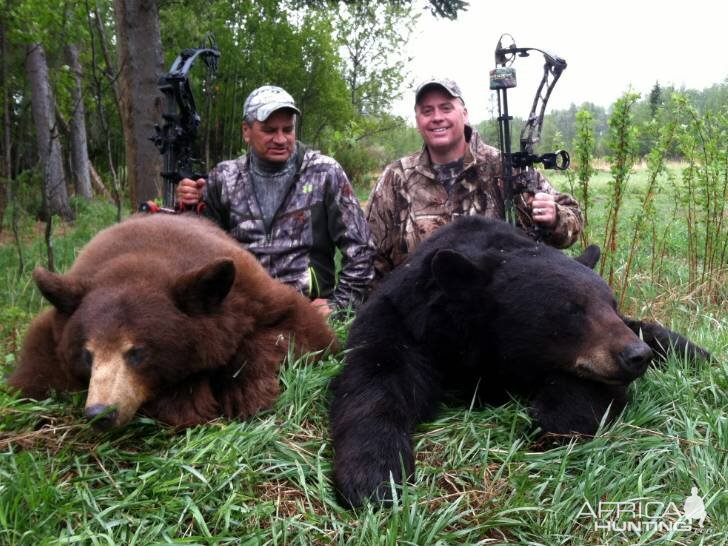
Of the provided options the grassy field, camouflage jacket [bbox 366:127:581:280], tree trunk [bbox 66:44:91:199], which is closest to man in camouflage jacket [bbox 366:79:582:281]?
camouflage jacket [bbox 366:127:581:280]

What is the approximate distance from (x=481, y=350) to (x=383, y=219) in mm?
2273

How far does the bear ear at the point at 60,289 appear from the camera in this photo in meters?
2.23

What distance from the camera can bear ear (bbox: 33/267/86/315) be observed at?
2.23m

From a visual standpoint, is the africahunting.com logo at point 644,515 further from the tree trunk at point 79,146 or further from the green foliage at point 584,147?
the tree trunk at point 79,146

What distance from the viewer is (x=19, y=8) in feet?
18.6

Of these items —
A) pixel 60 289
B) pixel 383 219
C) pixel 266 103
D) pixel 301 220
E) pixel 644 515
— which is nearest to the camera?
pixel 644 515

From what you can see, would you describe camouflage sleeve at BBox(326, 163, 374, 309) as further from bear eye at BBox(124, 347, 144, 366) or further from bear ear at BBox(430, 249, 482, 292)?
bear eye at BBox(124, 347, 144, 366)

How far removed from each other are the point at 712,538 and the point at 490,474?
669mm

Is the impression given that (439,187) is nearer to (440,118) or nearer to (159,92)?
(440,118)

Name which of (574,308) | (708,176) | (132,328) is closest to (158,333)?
(132,328)

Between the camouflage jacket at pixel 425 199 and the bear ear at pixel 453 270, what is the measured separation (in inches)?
73.7

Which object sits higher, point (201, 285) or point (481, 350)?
point (201, 285)

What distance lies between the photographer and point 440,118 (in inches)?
169

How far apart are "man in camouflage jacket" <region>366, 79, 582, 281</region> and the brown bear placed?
191 cm
